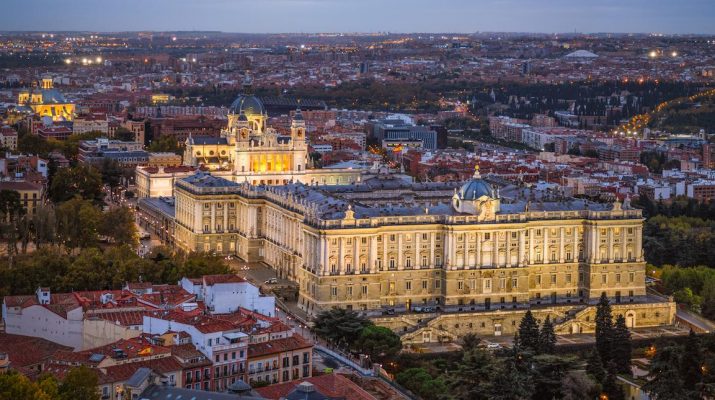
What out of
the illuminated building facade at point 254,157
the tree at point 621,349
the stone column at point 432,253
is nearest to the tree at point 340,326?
the stone column at point 432,253

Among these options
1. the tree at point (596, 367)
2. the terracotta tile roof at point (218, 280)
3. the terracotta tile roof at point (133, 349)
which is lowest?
the tree at point (596, 367)

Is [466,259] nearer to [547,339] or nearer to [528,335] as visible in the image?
[547,339]

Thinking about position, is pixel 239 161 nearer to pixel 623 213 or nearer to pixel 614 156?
pixel 623 213

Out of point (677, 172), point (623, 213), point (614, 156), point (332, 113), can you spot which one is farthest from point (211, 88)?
point (623, 213)

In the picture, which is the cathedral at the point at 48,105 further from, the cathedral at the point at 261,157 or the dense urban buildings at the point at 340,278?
the cathedral at the point at 261,157

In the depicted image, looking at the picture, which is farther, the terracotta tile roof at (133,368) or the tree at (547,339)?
the tree at (547,339)

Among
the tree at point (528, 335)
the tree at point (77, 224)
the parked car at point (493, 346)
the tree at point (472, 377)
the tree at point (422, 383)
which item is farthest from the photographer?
the tree at point (77, 224)
